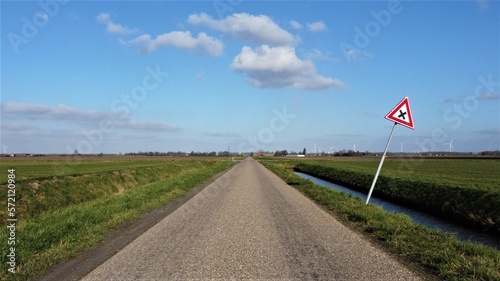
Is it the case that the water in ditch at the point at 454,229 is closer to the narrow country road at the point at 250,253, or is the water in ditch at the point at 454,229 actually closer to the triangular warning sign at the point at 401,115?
the triangular warning sign at the point at 401,115

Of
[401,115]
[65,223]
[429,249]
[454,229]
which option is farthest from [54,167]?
[429,249]

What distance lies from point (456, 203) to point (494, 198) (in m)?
1.79

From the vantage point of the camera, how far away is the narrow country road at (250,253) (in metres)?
6.38

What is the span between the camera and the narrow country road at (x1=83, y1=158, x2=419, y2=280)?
20.9 feet

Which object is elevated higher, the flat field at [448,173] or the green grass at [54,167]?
the green grass at [54,167]

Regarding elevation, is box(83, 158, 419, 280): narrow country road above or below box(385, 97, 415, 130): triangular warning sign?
below

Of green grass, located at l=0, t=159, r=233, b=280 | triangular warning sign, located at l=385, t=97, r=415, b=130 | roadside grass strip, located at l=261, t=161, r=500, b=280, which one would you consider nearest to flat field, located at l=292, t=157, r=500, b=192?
triangular warning sign, located at l=385, t=97, r=415, b=130

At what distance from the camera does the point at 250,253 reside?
25.5 ft

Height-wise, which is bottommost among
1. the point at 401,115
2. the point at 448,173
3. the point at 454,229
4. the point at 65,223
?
the point at 454,229

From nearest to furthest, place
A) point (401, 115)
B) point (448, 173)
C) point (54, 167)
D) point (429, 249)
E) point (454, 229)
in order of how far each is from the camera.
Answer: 1. point (429, 249)
2. point (401, 115)
3. point (454, 229)
4. point (448, 173)
5. point (54, 167)

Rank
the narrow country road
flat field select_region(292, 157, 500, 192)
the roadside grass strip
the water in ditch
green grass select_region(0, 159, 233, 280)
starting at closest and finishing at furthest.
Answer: the narrow country road
the roadside grass strip
green grass select_region(0, 159, 233, 280)
the water in ditch
flat field select_region(292, 157, 500, 192)

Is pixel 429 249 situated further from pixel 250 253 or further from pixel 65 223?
pixel 65 223

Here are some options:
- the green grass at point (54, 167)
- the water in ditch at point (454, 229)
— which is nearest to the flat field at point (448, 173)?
the water in ditch at point (454, 229)

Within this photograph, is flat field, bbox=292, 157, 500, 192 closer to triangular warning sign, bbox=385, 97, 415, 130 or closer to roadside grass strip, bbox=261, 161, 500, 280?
triangular warning sign, bbox=385, 97, 415, 130
